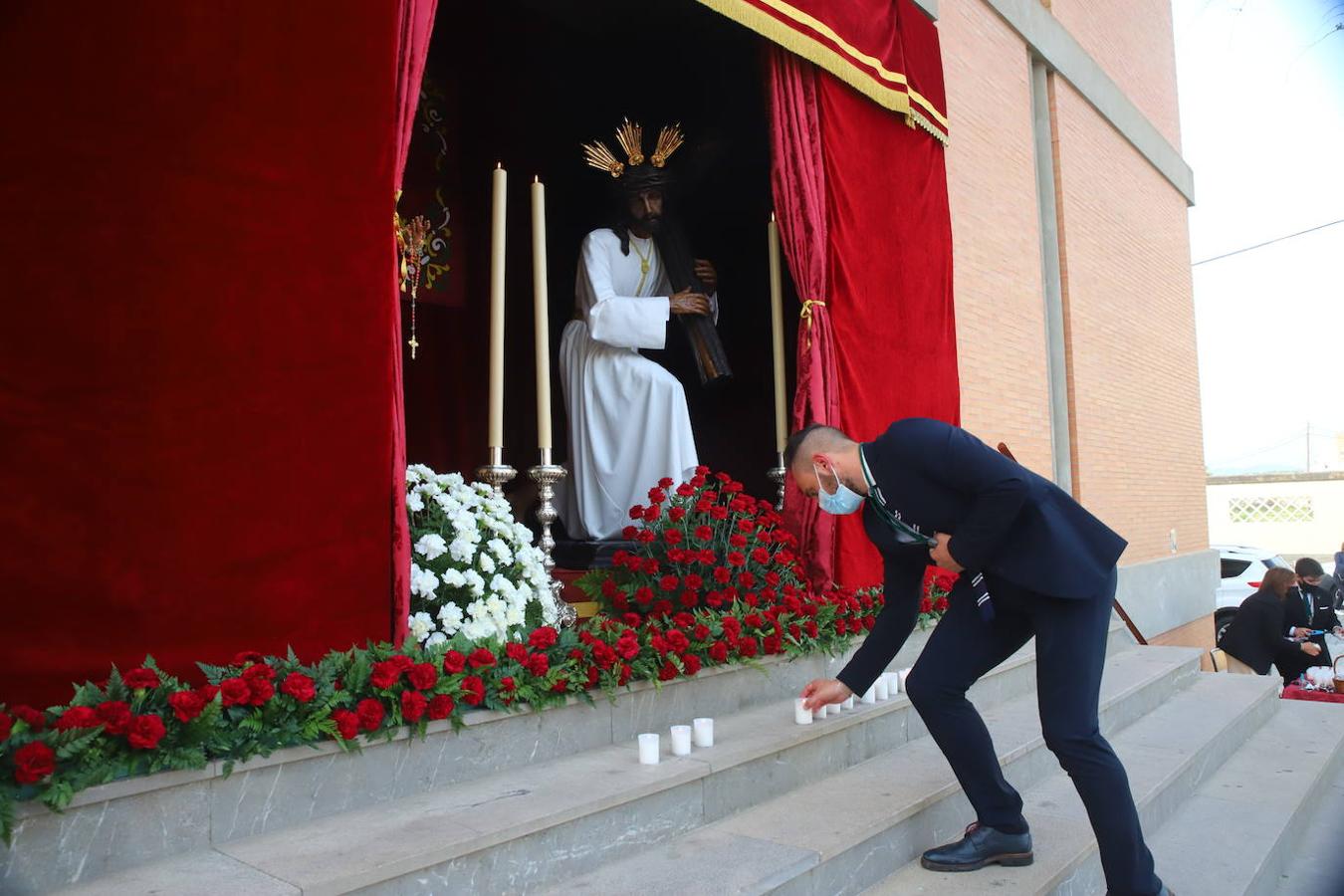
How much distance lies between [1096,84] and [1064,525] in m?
9.20

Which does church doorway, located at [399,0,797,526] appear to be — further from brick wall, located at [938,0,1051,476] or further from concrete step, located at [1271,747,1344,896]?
concrete step, located at [1271,747,1344,896]

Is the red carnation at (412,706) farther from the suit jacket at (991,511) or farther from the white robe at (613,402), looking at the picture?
the white robe at (613,402)

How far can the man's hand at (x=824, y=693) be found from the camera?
3.29m

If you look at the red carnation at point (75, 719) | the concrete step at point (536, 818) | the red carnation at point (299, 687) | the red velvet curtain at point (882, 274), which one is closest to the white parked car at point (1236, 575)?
the red velvet curtain at point (882, 274)

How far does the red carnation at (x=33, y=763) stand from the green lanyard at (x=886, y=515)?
224 centimetres

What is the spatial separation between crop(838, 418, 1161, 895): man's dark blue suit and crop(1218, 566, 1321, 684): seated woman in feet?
21.0

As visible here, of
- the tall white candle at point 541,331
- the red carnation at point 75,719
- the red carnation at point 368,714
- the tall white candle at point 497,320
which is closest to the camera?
the red carnation at point 75,719

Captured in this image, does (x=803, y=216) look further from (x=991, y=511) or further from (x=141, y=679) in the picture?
(x=141, y=679)

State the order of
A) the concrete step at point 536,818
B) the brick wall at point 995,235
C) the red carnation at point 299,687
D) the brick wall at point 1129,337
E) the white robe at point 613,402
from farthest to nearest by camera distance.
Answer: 1. the brick wall at point 1129,337
2. the brick wall at point 995,235
3. the white robe at point 613,402
4. the red carnation at point 299,687
5. the concrete step at point 536,818

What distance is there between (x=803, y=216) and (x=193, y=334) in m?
3.63

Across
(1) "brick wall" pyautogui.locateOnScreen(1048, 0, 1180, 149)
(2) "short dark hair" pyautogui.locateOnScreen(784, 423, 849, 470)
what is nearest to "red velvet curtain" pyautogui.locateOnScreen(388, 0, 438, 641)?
(2) "short dark hair" pyautogui.locateOnScreen(784, 423, 849, 470)

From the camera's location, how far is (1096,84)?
10406 millimetres

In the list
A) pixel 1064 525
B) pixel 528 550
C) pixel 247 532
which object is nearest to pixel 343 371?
pixel 247 532

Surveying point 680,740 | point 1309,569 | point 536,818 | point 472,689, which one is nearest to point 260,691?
point 472,689
